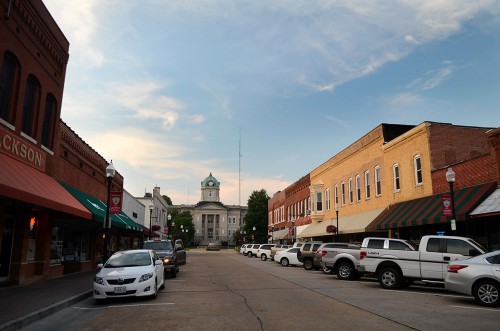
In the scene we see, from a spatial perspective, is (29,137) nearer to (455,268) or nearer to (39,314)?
(39,314)

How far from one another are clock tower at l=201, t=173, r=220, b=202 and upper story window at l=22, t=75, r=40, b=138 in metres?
140

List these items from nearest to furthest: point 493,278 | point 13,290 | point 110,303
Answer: point 493,278
point 110,303
point 13,290

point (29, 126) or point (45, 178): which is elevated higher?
point (29, 126)

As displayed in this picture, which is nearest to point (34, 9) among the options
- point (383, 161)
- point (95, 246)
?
point (95, 246)

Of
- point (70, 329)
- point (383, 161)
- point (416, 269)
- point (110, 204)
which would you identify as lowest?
point (70, 329)

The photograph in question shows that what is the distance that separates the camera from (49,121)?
18.1m

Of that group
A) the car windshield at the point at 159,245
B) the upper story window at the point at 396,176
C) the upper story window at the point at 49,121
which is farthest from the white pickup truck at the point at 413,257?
the upper story window at the point at 49,121

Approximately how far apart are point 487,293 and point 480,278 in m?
0.41

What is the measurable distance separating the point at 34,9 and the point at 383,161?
23.5m

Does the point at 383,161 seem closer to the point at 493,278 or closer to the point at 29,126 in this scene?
the point at 493,278

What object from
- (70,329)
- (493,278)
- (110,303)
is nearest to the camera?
(70,329)

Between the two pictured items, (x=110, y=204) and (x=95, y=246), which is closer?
(x=110, y=204)

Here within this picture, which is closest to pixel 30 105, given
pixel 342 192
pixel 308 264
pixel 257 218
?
pixel 308 264

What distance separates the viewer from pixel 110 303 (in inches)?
481
